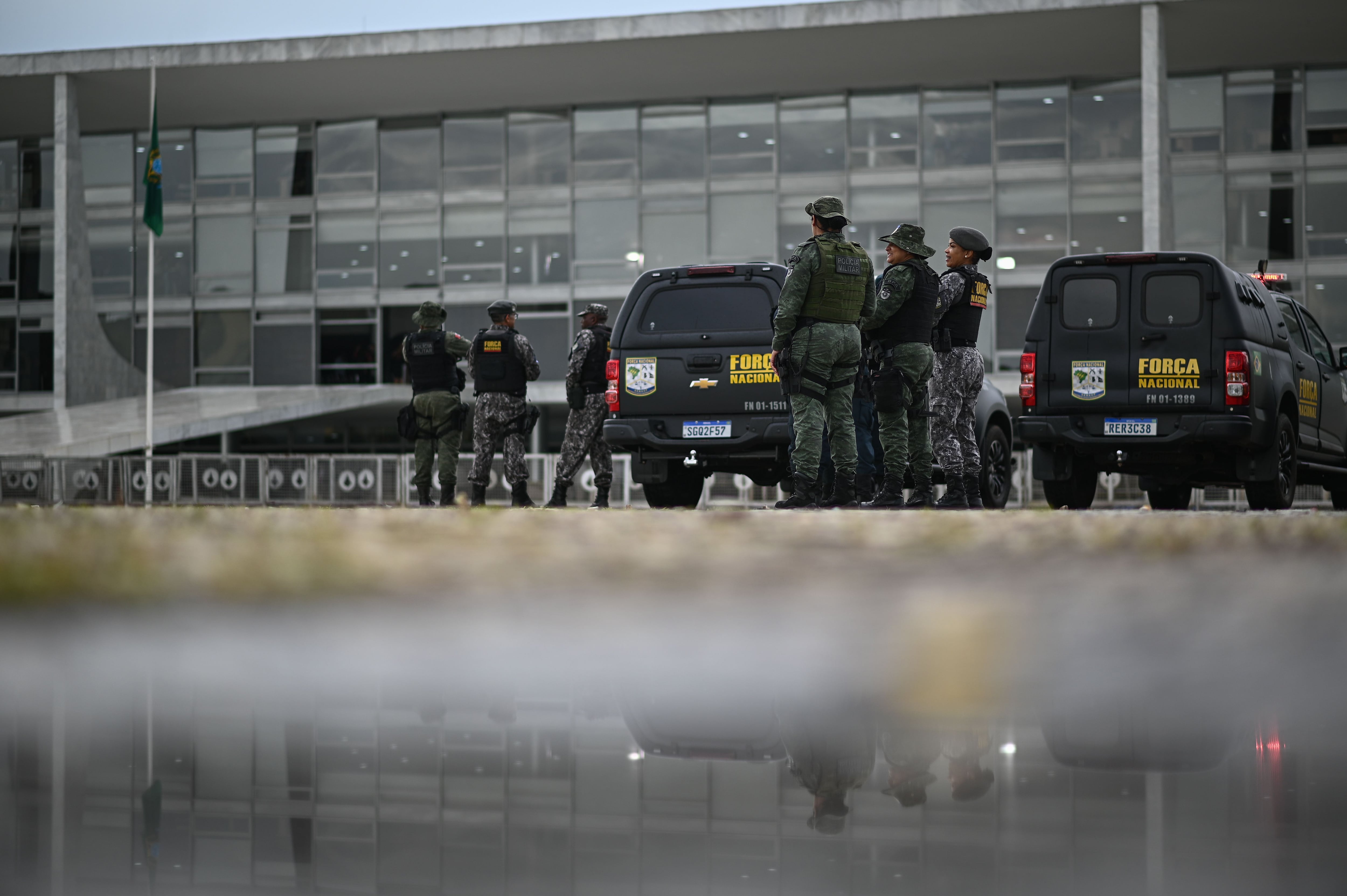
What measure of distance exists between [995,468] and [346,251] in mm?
26837

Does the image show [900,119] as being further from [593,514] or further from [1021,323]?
[593,514]

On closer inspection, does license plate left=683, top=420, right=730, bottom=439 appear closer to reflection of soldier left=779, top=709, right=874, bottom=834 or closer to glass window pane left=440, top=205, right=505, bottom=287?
reflection of soldier left=779, top=709, right=874, bottom=834

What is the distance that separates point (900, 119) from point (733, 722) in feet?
105

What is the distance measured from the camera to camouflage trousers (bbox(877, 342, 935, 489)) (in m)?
9.61

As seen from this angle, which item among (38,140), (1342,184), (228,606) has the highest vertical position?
(38,140)

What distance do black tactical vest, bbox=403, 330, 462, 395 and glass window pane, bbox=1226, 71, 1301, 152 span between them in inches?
936

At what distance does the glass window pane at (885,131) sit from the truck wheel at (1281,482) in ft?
73.5

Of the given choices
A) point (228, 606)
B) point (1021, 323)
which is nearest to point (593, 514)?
point (228, 606)

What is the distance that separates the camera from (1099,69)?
3194cm

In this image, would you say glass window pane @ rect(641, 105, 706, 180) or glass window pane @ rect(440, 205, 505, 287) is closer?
glass window pane @ rect(641, 105, 706, 180)

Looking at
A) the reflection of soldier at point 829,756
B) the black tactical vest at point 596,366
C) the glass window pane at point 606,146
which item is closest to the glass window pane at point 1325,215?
the glass window pane at point 606,146

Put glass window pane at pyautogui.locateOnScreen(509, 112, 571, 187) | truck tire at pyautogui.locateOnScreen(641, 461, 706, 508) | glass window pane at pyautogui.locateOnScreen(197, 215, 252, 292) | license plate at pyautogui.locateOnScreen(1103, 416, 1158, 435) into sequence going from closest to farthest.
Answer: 1. license plate at pyautogui.locateOnScreen(1103, 416, 1158, 435)
2. truck tire at pyautogui.locateOnScreen(641, 461, 706, 508)
3. glass window pane at pyautogui.locateOnScreen(509, 112, 571, 187)
4. glass window pane at pyautogui.locateOnScreen(197, 215, 252, 292)

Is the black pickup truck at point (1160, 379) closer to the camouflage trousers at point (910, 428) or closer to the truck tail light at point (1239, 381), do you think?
the truck tail light at point (1239, 381)

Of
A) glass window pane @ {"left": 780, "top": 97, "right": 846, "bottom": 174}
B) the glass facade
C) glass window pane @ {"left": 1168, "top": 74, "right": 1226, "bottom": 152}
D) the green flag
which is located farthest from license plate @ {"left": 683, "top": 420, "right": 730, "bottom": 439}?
glass window pane @ {"left": 1168, "top": 74, "right": 1226, "bottom": 152}
